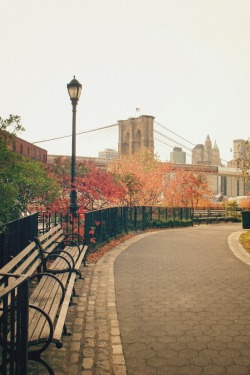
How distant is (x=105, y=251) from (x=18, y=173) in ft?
14.2

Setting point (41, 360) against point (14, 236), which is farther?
point (14, 236)

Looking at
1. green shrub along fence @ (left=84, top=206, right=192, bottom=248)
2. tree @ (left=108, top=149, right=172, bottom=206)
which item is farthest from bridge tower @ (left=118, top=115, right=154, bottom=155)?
green shrub along fence @ (left=84, top=206, right=192, bottom=248)

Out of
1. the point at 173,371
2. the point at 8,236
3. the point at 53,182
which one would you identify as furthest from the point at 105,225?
the point at 173,371

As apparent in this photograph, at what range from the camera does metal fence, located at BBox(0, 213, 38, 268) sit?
197 inches

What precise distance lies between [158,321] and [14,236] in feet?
9.52

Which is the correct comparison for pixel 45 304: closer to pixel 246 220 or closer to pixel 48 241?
pixel 48 241

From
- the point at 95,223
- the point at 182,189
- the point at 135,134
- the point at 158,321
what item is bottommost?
the point at 158,321

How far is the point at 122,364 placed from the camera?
3.51 meters

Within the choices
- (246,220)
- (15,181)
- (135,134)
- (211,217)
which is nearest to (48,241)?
(15,181)

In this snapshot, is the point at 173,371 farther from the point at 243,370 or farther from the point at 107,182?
the point at 107,182

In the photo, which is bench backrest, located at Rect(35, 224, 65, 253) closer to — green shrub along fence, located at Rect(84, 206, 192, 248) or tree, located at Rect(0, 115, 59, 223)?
tree, located at Rect(0, 115, 59, 223)

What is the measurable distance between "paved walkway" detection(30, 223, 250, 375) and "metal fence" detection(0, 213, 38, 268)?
1362 millimetres

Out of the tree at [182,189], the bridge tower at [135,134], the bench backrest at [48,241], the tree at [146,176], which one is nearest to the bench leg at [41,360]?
the bench backrest at [48,241]

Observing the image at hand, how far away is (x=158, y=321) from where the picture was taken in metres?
4.67
